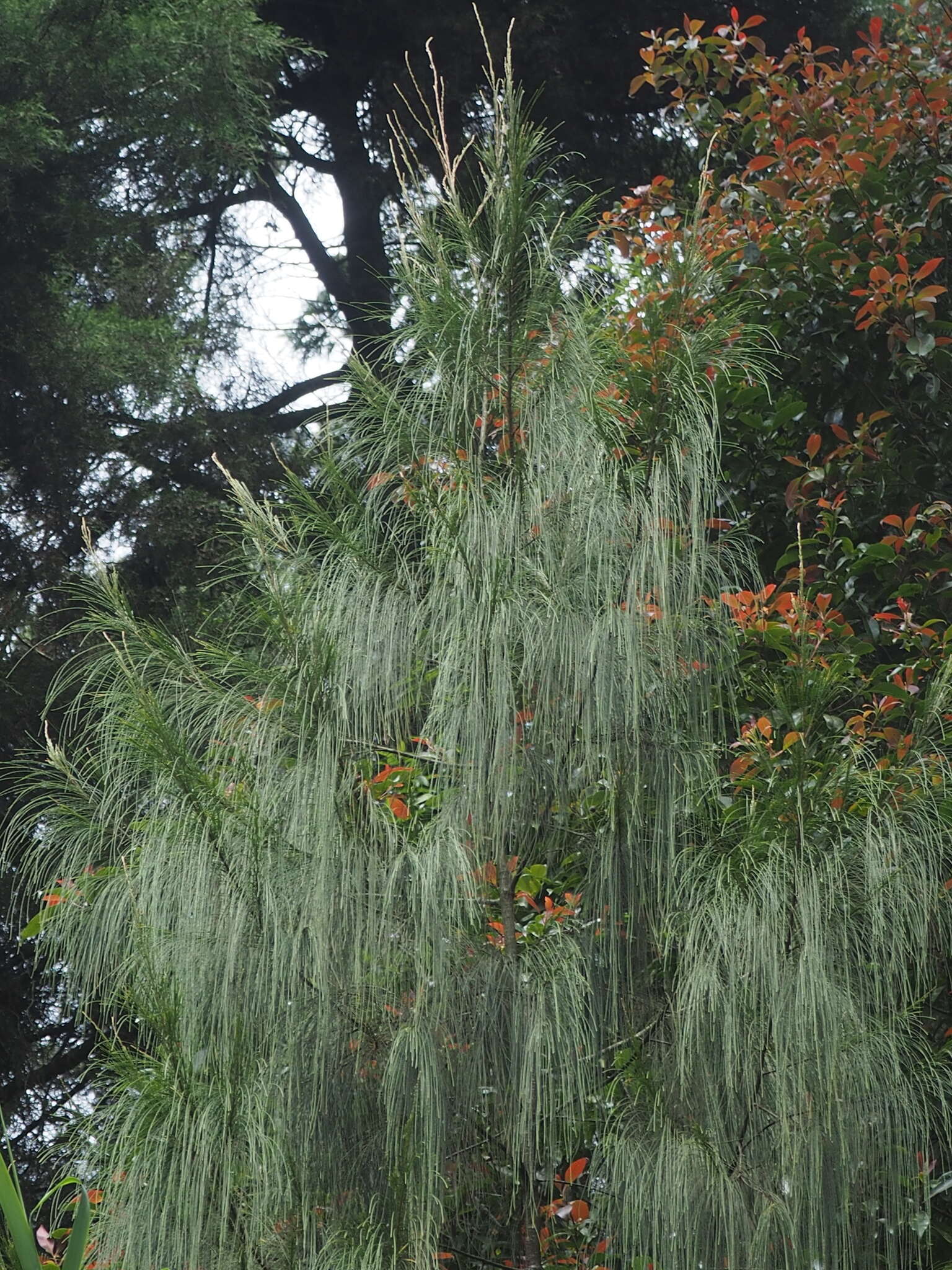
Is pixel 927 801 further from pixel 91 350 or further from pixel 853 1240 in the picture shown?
pixel 91 350

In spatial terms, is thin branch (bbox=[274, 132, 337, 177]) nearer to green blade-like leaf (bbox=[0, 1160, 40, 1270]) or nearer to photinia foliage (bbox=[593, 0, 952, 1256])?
photinia foliage (bbox=[593, 0, 952, 1256])

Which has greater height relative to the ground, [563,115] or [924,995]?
[563,115]

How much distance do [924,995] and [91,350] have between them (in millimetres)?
3900

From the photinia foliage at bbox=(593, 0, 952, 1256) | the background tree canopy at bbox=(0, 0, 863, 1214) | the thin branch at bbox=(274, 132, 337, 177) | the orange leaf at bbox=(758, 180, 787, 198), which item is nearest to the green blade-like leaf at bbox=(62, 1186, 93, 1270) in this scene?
the photinia foliage at bbox=(593, 0, 952, 1256)

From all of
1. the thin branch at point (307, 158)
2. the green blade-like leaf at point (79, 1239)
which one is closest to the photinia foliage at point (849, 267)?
the green blade-like leaf at point (79, 1239)

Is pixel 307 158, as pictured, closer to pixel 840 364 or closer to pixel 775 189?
pixel 775 189

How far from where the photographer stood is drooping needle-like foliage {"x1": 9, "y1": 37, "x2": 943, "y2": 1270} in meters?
2.01

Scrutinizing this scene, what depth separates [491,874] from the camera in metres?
2.39

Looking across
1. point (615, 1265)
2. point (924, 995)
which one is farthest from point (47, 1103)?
point (924, 995)

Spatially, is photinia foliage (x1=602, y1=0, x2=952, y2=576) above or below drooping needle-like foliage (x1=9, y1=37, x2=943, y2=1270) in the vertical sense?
above

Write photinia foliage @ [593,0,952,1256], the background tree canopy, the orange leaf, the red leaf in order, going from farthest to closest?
the background tree canopy < the orange leaf < the red leaf < photinia foliage @ [593,0,952,1256]

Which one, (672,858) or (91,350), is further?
(91,350)

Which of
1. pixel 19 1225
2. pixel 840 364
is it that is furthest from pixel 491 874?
pixel 840 364

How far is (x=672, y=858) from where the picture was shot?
210 centimetres
